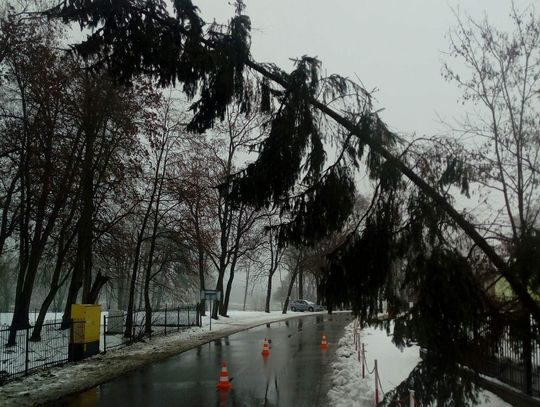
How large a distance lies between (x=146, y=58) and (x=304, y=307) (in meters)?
55.9

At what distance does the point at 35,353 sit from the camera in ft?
51.0

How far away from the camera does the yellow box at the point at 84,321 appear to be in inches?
653

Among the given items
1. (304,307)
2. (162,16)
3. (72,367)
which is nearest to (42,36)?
(72,367)

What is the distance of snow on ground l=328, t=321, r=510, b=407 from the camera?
986 cm

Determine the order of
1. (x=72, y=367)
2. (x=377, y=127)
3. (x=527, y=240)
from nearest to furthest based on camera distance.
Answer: (x=527, y=240), (x=377, y=127), (x=72, y=367)

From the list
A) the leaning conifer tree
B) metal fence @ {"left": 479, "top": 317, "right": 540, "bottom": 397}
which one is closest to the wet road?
metal fence @ {"left": 479, "top": 317, "right": 540, "bottom": 397}

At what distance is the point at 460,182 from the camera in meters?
6.20

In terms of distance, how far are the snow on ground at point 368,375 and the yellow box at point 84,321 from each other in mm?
7717

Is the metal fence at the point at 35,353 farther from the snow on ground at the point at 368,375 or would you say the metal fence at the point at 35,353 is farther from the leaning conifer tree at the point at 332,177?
the leaning conifer tree at the point at 332,177

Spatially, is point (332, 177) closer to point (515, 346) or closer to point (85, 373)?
point (515, 346)

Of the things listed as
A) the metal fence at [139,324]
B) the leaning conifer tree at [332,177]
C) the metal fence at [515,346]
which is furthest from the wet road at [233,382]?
the leaning conifer tree at [332,177]

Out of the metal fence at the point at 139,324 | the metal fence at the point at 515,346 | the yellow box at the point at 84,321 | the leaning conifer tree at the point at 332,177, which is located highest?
the leaning conifer tree at the point at 332,177

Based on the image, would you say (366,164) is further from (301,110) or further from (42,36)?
(42,36)

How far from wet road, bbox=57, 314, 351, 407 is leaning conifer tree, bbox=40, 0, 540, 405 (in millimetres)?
4532
